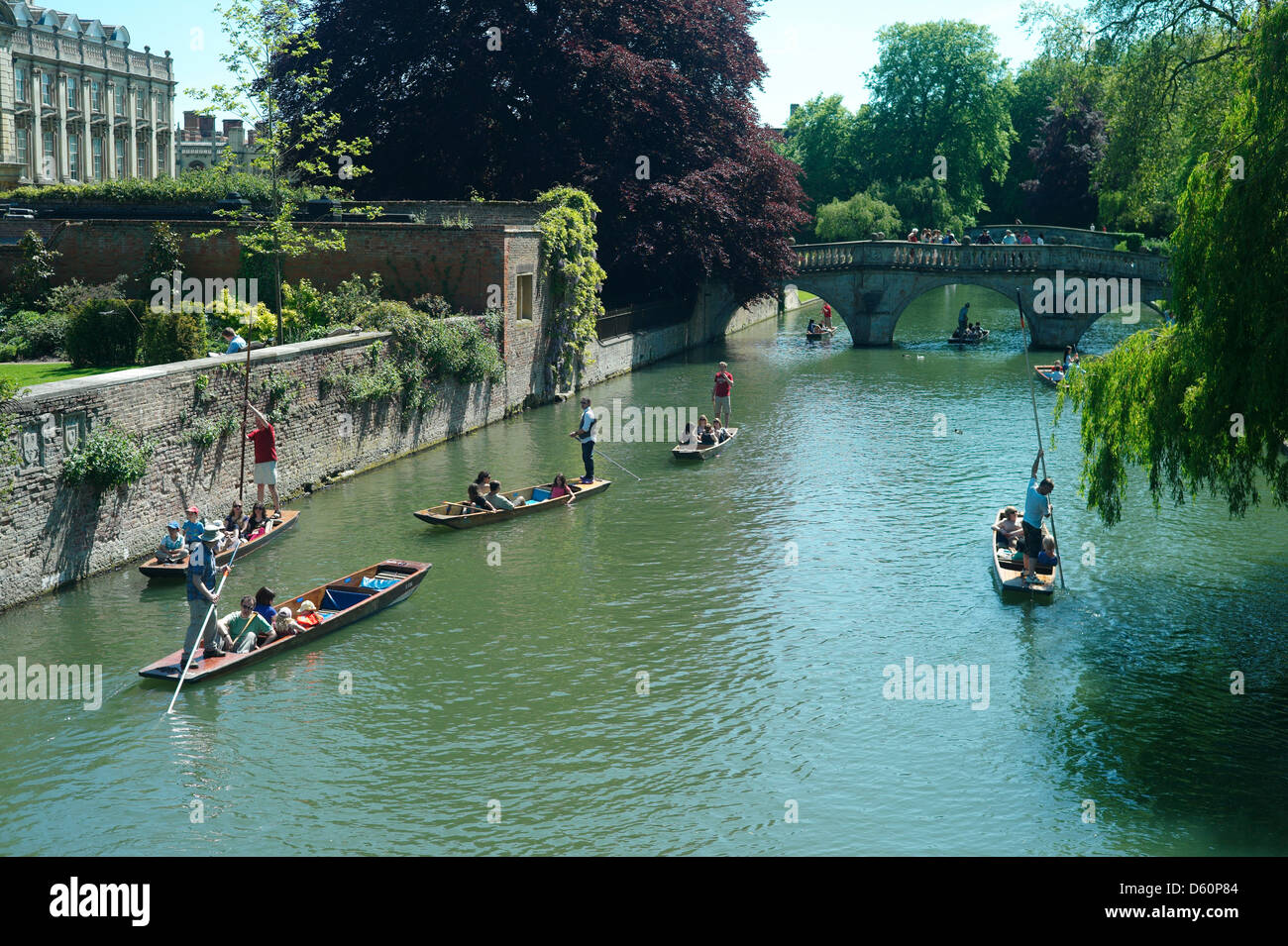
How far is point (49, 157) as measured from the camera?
71312mm

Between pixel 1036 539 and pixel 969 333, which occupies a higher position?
pixel 969 333

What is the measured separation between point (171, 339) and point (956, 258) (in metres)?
→ 32.3

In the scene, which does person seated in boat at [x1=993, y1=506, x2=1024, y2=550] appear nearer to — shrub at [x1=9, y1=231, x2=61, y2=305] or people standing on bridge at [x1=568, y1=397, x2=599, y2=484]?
people standing on bridge at [x1=568, y1=397, x2=599, y2=484]

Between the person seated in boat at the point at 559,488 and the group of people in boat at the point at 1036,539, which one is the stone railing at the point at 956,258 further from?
the group of people in boat at the point at 1036,539

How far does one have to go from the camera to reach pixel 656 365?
1682 inches

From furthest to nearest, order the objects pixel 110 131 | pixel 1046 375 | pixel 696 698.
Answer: pixel 110 131 → pixel 1046 375 → pixel 696 698

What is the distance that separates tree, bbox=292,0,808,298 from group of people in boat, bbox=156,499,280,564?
69.5ft

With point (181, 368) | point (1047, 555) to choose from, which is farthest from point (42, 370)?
point (1047, 555)

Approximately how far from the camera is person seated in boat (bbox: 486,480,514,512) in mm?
20953

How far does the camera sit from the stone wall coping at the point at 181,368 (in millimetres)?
16109

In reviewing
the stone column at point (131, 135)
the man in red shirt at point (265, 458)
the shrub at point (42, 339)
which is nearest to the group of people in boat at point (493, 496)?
the man in red shirt at point (265, 458)

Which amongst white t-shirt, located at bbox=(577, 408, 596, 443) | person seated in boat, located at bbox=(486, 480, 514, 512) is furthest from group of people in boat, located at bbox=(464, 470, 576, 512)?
white t-shirt, located at bbox=(577, 408, 596, 443)

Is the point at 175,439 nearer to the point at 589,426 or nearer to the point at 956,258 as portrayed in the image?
the point at 589,426

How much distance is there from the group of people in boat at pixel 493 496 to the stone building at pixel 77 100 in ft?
166
